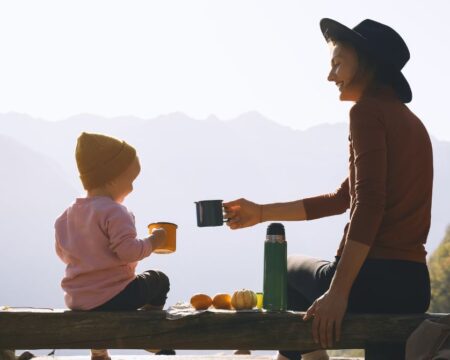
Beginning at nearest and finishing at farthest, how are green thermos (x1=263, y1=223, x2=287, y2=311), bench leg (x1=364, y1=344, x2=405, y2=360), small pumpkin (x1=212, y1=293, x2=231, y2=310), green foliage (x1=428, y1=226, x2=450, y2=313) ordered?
bench leg (x1=364, y1=344, x2=405, y2=360) < green thermos (x1=263, y1=223, x2=287, y2=311) < small pumpkin (x1=212, y1=293, x2=231, y2=310) < green foliage (x1=428, y1=226, x2=450, y2=313)

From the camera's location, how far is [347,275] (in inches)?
122

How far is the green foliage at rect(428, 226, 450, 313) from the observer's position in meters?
33.8

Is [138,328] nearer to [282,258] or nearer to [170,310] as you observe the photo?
[170,310]

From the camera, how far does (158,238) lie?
3.92 metres

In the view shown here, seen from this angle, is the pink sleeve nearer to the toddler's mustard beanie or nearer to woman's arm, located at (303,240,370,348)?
the toddler's mustard beanie

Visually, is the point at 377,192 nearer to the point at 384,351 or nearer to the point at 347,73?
the point at 347,73

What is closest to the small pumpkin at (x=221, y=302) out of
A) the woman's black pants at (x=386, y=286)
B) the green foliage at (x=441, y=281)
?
the woman's black pants at (x=386, y=286)

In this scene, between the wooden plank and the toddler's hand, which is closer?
the wooden plank

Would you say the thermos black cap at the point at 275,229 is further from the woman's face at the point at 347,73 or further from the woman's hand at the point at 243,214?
the woman's face at the point at 347,73

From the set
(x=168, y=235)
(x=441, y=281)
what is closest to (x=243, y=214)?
(x=168, y=235)

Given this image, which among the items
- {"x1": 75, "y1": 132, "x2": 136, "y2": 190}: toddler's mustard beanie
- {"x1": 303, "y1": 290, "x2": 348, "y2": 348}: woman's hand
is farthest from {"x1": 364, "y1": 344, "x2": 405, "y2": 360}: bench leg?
{"x1": 75, "y1": 132, "x2": 136, "y2": 190}: toddler's mustard beanie

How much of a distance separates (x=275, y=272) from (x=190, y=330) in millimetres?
551

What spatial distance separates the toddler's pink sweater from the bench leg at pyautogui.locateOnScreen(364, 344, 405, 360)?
4.36 ft

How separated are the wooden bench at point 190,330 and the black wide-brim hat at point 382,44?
122 centimetres
